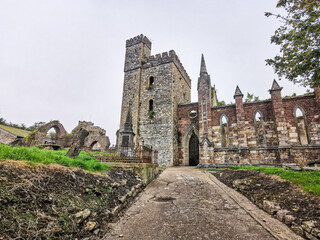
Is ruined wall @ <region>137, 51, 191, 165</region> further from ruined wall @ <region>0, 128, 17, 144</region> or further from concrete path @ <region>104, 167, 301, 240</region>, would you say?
ruined wall @ <region>0, 128, 17, 144</region>

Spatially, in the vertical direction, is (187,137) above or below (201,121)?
below

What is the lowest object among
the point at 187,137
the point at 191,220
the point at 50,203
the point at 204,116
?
the point at 191,220

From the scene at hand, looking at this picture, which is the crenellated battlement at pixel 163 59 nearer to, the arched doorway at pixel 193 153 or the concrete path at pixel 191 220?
the arched doorway at pixel 193 153

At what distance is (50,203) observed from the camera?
10.4 ft

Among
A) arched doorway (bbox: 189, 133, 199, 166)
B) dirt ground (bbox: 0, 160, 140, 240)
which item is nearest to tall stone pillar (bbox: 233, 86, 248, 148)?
arched doorway (bbox: 189, 133, 199, 166)

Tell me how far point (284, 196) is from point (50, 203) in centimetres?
581

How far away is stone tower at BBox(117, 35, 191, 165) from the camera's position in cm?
1847

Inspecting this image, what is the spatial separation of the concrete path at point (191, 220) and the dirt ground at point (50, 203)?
1.81 feet

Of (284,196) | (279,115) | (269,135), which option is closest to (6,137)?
(284,196)

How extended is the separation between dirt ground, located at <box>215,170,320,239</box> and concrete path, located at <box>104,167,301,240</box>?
44 centimetres

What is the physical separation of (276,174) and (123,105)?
57.1 ft

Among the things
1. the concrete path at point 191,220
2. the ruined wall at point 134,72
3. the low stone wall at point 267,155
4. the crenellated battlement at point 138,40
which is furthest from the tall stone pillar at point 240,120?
the crenellated battlement at point 138,40

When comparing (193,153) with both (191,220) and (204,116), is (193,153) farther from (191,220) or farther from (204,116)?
(191,220)

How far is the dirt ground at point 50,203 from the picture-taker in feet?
8.06
